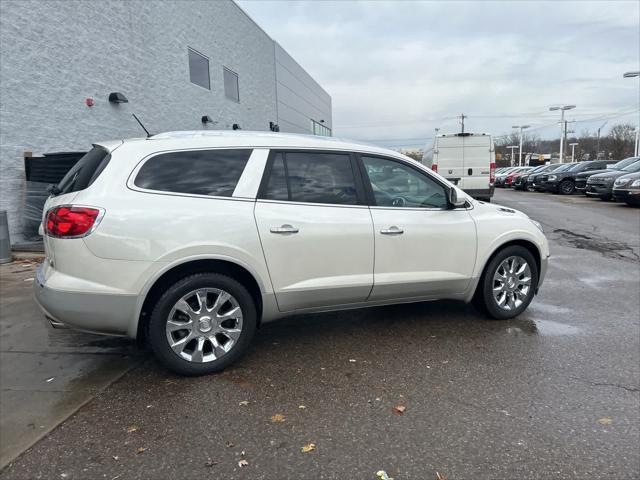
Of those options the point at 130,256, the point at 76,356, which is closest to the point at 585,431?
the point at 130,256

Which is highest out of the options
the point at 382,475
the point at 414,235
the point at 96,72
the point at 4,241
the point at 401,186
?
the point at 96,72

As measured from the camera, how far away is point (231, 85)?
61.9 feet

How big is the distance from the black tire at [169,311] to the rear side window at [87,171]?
3.24ft

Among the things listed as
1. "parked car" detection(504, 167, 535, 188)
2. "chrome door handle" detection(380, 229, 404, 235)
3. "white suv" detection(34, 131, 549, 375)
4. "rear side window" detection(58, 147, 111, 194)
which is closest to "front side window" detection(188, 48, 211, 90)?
"rear side window" detection(58, 147, 111, 194)

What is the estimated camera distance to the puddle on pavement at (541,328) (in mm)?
4434

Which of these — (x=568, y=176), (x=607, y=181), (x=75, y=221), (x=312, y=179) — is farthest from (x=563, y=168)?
(x=75, y=221)

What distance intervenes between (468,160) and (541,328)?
12.7 metres

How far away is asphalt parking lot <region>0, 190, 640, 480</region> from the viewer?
8.43 ft

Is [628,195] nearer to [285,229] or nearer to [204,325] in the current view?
[285,229]

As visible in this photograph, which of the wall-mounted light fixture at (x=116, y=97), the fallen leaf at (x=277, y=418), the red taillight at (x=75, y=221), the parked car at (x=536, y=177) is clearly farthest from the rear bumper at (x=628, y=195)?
the red taillight at (x=75, y=221)

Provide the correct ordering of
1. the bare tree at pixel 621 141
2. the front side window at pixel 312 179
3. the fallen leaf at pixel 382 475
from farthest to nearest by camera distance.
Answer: the bare tree at pixel 621 141 < the front side window at pixel 312 179 < the fallen leaf at pixel 382 475

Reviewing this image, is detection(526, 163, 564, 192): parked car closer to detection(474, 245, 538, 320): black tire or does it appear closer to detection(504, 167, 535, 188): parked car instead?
detection(504, 167, 535, 188): parked car

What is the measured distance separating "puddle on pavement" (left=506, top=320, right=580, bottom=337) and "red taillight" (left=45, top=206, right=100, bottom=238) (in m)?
3.75

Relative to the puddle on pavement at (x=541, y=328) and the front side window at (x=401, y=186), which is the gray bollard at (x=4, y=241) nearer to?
the front side window at (x=401, y=186)
